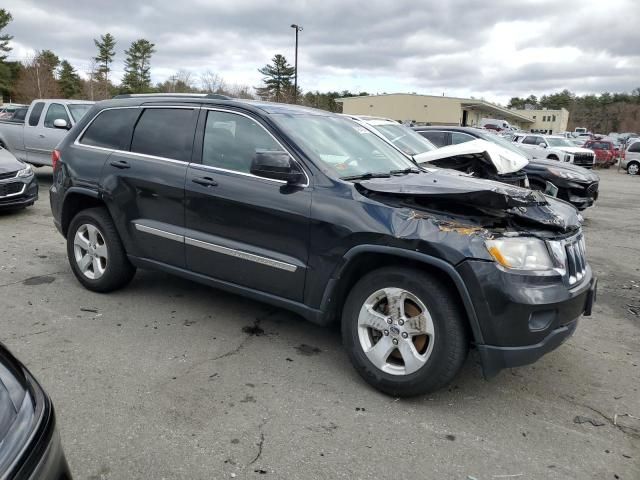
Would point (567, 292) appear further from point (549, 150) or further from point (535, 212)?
point (549, 150)

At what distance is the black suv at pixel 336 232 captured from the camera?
304 centimetres

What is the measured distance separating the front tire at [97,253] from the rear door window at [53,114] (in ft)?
26.8

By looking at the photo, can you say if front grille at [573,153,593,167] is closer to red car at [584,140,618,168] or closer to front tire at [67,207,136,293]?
red car at [584,140,618,168]

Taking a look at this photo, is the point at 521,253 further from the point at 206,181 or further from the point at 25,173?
the point at 25,173

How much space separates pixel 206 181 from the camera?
4.08m

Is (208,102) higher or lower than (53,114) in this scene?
higher

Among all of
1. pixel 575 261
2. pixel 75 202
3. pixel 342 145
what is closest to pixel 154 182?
pixel 75 202

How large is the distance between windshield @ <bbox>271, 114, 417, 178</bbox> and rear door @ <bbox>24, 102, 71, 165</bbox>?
951cm

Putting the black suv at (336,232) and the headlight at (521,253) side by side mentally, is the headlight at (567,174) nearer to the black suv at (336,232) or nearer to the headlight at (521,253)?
the black suv at (336,232)

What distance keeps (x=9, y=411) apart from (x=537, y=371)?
11.1 ft

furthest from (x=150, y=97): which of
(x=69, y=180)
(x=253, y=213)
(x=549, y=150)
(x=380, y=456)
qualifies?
(x=549, y=150)

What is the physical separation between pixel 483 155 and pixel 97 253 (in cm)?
485

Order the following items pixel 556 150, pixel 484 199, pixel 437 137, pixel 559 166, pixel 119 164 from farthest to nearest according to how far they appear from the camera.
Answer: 1. pixel 556 150
2. pixel 437 137
3. pixel 559 166
4. pixel 119 164
5. pixel 484 199

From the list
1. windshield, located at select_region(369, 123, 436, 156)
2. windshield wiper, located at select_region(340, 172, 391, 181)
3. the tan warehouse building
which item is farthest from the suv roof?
the tan warehouse building
